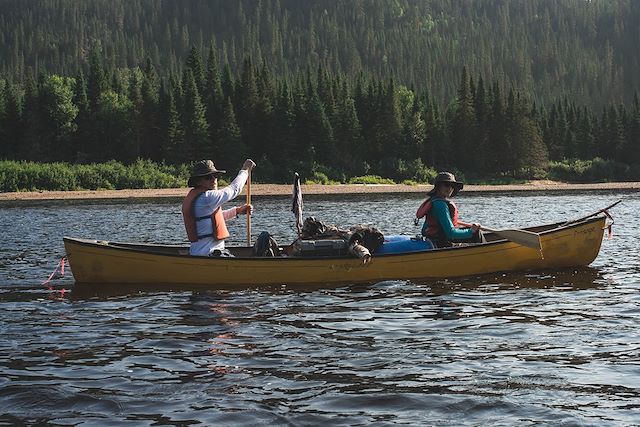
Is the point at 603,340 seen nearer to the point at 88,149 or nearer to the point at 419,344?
the point at 419,344

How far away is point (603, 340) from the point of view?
1163 centimetres

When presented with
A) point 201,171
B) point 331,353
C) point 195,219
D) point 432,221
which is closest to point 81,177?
point 195,219

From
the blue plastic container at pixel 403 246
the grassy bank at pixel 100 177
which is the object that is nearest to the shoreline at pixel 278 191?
the grassy bank at pixel 100 177

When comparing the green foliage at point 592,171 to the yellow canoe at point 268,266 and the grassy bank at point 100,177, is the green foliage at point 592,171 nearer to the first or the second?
the grassy bank at point 100,177

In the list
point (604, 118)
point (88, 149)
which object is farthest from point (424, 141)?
point (88, 149)

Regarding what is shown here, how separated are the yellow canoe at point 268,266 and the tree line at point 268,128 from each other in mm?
68905

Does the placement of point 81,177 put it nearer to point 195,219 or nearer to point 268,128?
point 268,128

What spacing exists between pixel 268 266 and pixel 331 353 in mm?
6027

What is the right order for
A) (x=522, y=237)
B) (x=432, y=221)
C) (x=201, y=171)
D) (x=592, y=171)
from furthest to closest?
→ 1. (x=592, y=171)
2. (x=432, y=221)
3. (x=522, y=237)
4. (x=201, y=171)

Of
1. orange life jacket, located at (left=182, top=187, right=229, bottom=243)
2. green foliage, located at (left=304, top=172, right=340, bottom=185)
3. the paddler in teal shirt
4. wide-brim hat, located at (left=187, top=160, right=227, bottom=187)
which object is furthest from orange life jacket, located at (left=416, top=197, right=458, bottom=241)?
green foliage, located at (left=304, top=172, right=340, bottom=185)

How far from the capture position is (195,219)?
54.4ft

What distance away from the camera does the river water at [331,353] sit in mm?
8680

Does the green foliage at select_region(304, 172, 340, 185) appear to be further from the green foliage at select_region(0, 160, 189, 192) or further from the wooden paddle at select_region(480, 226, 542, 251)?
the wooden paddle at select_region(480, 226, 542, 251)

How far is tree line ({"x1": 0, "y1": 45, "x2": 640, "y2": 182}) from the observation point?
89.0 metres
